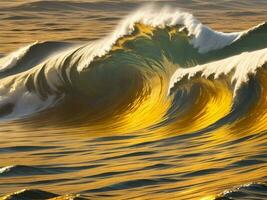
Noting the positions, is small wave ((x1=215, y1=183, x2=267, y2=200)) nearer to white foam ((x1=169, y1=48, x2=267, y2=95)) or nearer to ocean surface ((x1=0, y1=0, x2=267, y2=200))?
ocean surface ((x1=0, y1=0, x2=267, y2=200))

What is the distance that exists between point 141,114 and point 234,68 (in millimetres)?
1213

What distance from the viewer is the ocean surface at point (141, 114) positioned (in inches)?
297

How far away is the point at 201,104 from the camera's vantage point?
11.2m

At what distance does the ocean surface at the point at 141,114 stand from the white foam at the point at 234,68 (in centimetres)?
2


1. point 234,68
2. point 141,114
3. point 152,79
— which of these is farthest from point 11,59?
point 234,68

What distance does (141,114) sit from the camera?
11.6 m

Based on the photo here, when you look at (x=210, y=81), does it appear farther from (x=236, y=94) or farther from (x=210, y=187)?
(x=210, y=187)

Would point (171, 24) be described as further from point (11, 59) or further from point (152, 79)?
point (11, 59)

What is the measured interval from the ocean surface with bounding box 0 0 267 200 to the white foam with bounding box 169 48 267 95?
0.02m

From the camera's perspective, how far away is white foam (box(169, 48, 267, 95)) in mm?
10797

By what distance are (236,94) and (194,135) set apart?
1.13 metres

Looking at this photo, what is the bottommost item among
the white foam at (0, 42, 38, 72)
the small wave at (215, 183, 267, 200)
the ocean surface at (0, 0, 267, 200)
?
the small wave at (215, 183, 267, 200)

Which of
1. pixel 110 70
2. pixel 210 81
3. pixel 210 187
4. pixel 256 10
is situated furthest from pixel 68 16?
pixel 210 187

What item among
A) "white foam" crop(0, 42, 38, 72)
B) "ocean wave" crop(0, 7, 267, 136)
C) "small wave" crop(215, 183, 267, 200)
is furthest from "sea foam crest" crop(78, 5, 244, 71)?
"small wave" crop(215, 183, 267, 200)
